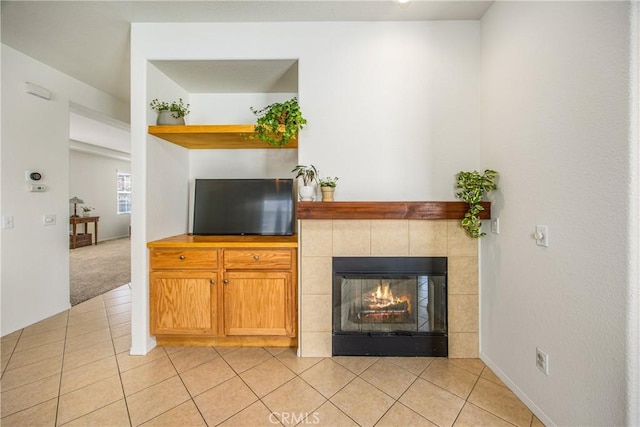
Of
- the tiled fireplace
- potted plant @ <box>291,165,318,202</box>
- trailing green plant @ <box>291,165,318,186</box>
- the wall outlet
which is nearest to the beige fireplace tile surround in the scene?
the tiled fireplace

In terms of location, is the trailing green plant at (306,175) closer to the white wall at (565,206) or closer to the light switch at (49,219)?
the white wall at (565,206)

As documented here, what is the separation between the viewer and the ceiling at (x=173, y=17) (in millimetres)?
1878

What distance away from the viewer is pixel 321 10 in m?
1.93

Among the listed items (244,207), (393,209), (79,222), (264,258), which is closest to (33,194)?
(244,207)

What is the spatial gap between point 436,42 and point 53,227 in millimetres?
4347

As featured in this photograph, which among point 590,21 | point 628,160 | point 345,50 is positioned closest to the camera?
point 628,160

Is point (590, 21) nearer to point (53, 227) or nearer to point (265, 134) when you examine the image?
point (265, 134)

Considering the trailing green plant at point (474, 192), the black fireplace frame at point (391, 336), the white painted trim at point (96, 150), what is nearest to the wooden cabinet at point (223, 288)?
the black fireplace frame at point (391, 336)

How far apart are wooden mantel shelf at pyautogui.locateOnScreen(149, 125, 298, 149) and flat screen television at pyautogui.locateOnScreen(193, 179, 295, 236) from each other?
0.36m

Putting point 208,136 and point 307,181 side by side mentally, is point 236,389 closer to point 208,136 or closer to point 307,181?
point 307,181

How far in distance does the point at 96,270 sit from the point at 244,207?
151 inches

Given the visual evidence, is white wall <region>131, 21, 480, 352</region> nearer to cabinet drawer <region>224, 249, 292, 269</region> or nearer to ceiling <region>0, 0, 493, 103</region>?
ceiling <region>0, 0, 493, 103</region>

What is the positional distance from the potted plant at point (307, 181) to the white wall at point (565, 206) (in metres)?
1.37

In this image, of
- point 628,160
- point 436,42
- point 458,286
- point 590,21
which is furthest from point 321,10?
point 458,286
